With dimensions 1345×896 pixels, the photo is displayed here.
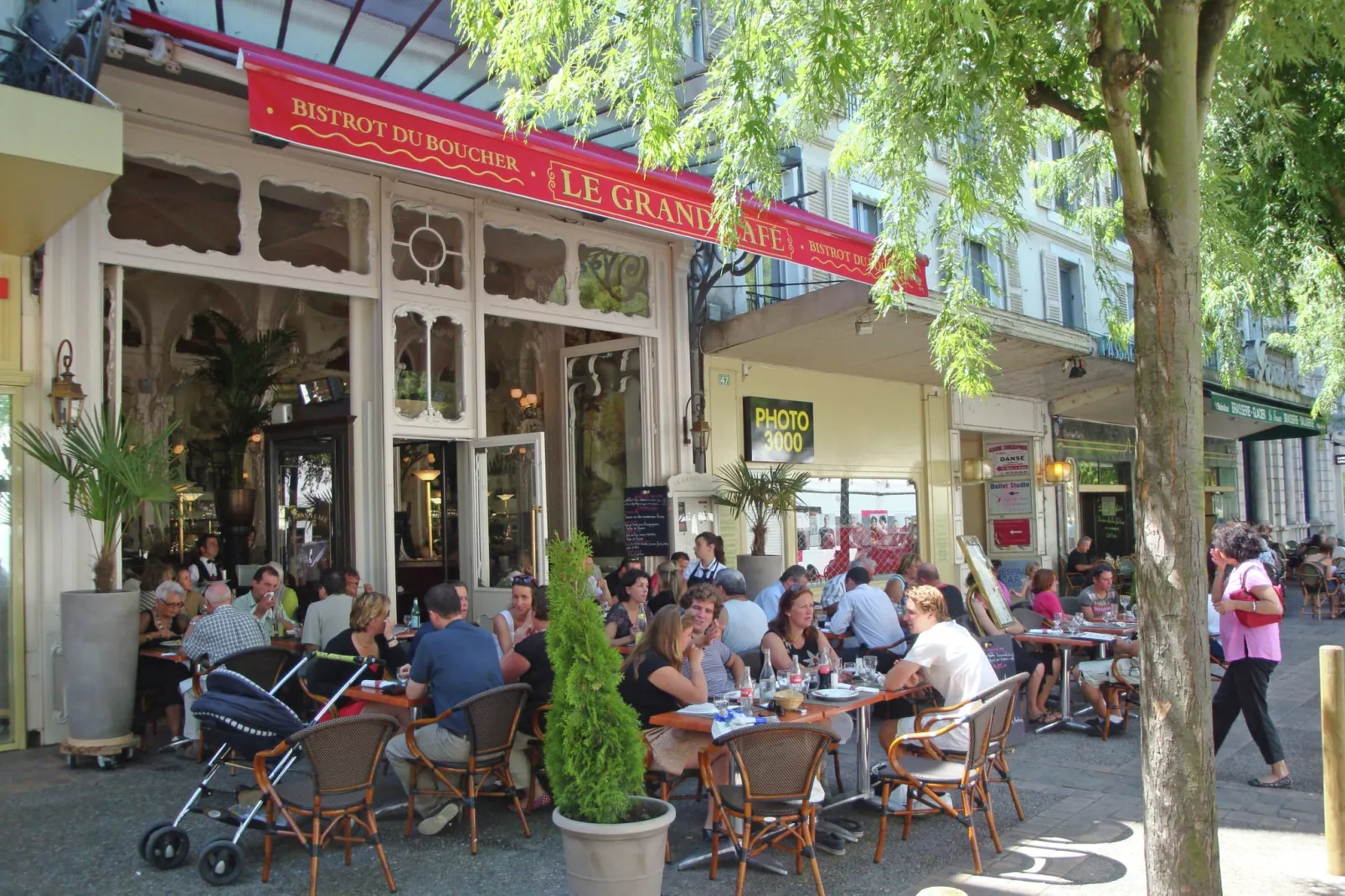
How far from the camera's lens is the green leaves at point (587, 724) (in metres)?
4.28

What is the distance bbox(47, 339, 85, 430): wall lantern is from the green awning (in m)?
16.3

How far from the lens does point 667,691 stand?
5469 millimetres

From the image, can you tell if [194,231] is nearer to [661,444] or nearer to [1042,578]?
[661,444]

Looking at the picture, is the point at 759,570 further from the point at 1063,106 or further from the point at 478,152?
the point at 1063,106

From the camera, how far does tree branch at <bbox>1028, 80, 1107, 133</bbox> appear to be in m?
4.73

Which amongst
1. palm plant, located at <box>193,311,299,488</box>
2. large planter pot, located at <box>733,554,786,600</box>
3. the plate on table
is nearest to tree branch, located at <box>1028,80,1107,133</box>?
the plate on table

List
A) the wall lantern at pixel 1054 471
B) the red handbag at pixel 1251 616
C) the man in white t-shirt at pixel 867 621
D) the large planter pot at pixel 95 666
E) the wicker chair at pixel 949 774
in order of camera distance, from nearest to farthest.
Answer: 1. the wicker chair at pixel 949 774
2. the red handbag at pixel 1251 616
3. the large planter pot at pixel 95 666
4. the man in white t-shirt at pixel 867 621
5. the wall lantern at pixel 1054 471

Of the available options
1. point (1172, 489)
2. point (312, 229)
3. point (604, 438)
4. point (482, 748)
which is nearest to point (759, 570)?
point (604, 438)

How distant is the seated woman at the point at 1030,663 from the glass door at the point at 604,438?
4273 mm

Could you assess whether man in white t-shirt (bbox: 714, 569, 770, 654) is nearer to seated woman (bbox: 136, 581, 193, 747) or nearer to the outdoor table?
the outdoor table

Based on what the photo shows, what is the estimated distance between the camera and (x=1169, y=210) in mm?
3701

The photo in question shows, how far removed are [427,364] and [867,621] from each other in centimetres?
474

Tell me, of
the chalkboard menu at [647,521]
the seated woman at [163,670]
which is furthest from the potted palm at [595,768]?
the chalkboard menu at [647,521]

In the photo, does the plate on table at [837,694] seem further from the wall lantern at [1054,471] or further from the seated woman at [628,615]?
the wall lantern at [1054,471]
